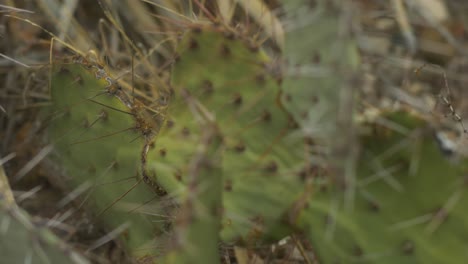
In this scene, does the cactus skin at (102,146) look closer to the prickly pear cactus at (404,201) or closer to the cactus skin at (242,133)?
the cactus skin at (242,133)

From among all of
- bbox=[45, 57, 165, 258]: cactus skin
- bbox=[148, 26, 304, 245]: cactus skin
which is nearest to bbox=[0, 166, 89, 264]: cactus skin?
bbox=[148, 26, 304, 245]: cactus skin

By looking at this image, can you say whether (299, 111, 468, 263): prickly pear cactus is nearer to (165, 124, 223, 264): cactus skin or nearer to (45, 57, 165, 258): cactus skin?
(165, 124, 223, 264): cactus skin

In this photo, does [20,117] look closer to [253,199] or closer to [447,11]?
[253,199]

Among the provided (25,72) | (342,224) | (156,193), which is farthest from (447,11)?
(342,224)

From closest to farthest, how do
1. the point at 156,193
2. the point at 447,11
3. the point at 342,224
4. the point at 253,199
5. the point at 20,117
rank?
the point at 342,224 → the point at 253,199 → the point at 156,193 → the point at 20,117 → the point at 447,11

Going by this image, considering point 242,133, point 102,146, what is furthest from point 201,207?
point 102,146

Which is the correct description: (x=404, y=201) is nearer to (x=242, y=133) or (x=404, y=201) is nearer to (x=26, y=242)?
(x=242, y=133)
